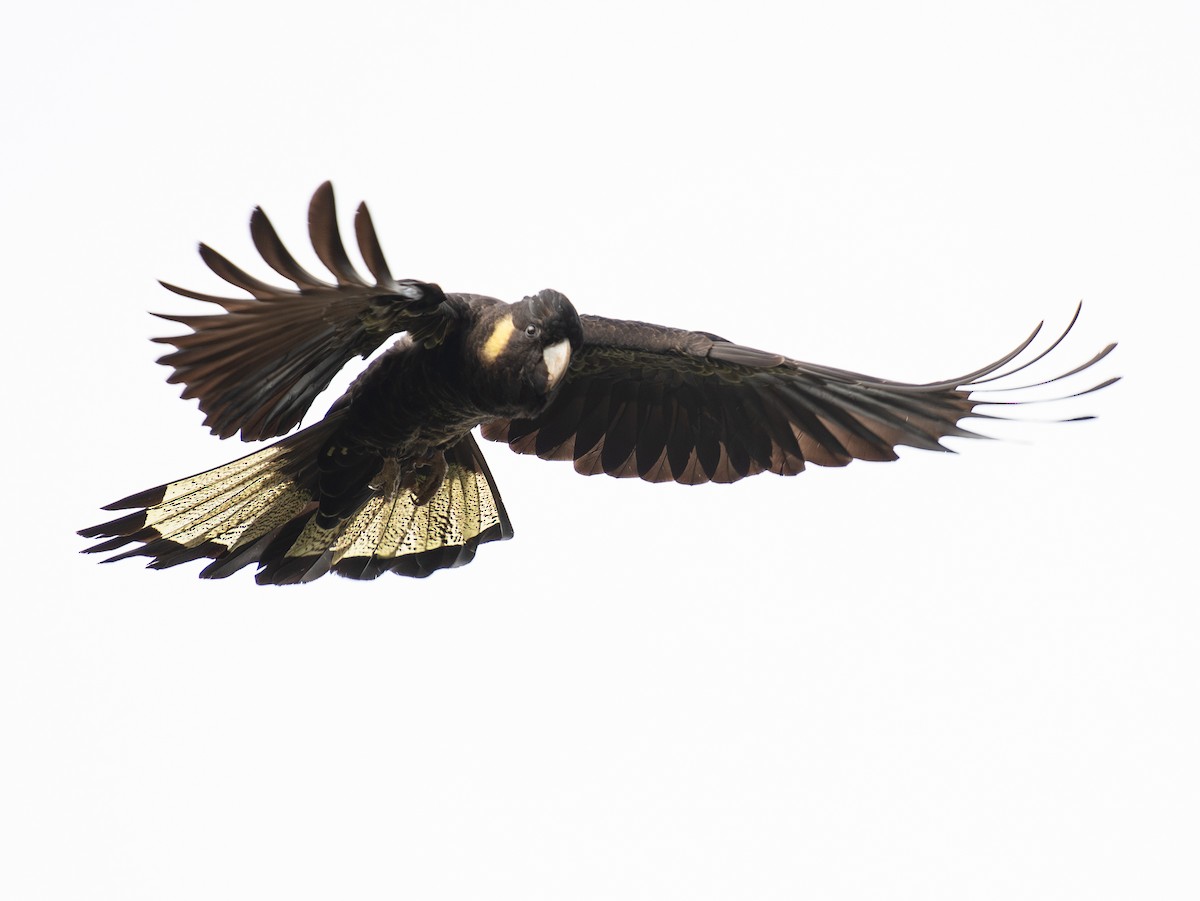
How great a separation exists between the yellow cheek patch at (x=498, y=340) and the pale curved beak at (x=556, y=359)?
0.18 metres

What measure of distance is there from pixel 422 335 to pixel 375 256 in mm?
1177

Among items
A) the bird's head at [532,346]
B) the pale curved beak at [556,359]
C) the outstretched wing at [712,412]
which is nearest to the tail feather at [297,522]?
the outstretched wing at [712,412]

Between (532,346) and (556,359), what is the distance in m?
0.14

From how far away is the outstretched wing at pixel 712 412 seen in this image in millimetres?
6434

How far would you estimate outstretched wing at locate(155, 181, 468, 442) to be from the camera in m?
4.73

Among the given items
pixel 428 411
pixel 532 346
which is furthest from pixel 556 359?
pixel 428 411

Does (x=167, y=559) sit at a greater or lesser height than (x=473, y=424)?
lesser

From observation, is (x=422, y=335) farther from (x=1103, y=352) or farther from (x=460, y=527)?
(x=1103, y=352)

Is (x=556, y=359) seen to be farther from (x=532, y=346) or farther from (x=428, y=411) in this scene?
(x=428, y=411)

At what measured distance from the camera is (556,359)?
6.07m

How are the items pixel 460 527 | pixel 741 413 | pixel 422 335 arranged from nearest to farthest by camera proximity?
pixel 422 335
pixel 741 413
pixel 460 527

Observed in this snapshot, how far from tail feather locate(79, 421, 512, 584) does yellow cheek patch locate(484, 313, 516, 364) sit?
3.36 ft

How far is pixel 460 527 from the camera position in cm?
756

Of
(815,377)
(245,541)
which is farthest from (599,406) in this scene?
(245,541)
